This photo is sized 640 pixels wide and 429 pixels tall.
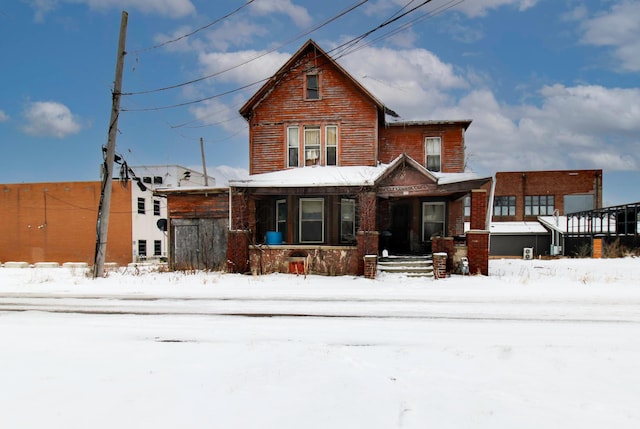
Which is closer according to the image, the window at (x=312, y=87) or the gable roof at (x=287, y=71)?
the gable roof at (x=287, y=71)

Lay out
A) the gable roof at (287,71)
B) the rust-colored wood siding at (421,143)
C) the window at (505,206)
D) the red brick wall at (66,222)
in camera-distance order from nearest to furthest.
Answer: the gable roof at (287,71) → the rust-colored wood siding at (421,143) → the red brick wall at (66,222) → the window at (505,206)

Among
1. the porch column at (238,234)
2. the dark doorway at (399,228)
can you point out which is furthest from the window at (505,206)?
the porch column at (238,234)

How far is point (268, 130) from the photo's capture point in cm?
1991

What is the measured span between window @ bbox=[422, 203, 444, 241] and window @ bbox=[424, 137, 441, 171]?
75.5 inches

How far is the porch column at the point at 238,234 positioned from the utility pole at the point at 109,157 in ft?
15.7

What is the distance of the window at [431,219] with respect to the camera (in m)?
19.7

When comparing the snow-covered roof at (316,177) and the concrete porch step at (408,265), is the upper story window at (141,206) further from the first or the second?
the concrete porch step at (408,265)

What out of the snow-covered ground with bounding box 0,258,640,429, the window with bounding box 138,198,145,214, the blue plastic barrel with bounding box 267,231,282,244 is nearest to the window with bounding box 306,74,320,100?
the blue plastic barrel with bounding box 267,231,282,244

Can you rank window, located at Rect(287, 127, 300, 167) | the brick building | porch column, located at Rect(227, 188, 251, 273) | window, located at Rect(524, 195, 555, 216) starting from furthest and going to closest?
window, located at Rect(524, 195, 555, 216)
the brick building
window, located at Rect(287, 127, 300, 167)
porch column, located at Rect(227, 188, 251, 273)

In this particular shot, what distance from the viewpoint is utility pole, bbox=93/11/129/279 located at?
53.2 feet

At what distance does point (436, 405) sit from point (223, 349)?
3.14 metres

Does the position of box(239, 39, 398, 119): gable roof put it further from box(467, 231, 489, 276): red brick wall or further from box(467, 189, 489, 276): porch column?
box(467, 231, 489, 276): red brick wall

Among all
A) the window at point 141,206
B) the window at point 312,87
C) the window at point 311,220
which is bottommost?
the window at point 311,220

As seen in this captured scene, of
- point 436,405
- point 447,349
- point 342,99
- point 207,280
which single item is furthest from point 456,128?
point 436,405
